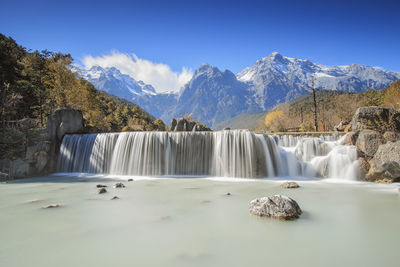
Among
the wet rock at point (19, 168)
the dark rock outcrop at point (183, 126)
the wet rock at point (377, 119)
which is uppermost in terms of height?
the dark rock outcrop at point (183, 126)

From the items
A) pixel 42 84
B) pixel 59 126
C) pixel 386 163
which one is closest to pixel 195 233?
pixel 386 163

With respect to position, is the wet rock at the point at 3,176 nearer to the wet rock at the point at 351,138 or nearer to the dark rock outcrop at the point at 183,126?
the wet rock at the point at 351,138

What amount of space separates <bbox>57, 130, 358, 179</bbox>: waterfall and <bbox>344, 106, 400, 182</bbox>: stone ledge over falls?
0.59 metres

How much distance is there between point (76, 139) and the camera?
18812 millimetres

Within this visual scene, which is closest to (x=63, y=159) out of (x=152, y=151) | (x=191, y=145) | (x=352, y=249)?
(x=152, y=151)

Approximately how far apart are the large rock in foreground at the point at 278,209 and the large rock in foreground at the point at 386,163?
8542 mm

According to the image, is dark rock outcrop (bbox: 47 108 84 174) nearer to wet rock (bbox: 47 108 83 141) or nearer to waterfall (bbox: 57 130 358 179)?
wet rock (bbox: 47 108 83 141)

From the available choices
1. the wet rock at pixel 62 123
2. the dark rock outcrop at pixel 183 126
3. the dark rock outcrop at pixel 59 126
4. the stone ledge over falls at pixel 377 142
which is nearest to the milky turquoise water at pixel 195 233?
the stone ledge over falls at pixel 377 142

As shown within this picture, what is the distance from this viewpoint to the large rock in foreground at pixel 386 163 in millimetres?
11328

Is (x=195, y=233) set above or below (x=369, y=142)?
below

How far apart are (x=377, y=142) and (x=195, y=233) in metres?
12.3

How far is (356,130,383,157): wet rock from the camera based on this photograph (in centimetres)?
1264

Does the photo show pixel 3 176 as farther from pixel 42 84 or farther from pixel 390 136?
pixel 390 136

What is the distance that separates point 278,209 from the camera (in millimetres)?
5820
